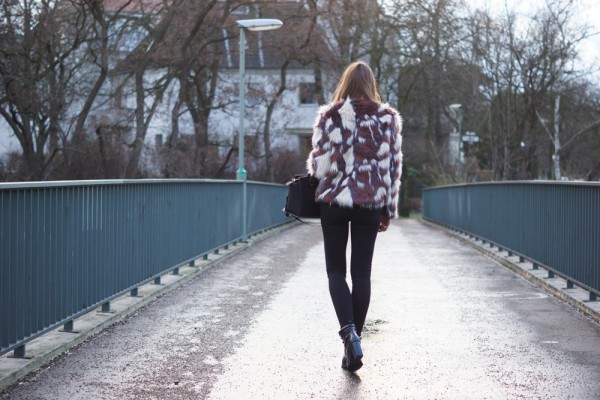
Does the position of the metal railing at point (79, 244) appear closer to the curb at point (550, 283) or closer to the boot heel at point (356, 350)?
the boot heel at point (356, 350)

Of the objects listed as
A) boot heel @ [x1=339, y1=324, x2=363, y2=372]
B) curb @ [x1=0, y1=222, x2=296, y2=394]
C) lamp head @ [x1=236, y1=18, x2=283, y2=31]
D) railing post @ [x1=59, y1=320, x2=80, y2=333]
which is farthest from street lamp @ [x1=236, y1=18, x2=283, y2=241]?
boot heel @ [x1=339, y1=324, x2=363, y2=372]

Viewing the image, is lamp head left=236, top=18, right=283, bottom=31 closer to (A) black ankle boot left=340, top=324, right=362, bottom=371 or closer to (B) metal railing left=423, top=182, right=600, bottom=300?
(B) metal railing left=423, top=182, right=600, bottom=300

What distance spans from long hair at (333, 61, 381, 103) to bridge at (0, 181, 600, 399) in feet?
5.50

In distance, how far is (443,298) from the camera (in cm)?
967

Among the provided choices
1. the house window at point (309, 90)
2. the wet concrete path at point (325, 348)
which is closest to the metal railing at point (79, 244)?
the wet concrete path at point (325, 348)

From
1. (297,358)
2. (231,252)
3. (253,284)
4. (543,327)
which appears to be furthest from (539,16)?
(297,358)

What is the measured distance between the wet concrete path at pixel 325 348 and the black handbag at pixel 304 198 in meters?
0.95

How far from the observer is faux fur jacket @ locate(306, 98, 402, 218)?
5730 mm

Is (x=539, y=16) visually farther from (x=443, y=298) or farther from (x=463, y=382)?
(x=463, y=382)

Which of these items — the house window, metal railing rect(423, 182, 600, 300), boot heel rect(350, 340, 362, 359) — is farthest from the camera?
the house window

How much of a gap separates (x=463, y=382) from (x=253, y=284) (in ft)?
18.7

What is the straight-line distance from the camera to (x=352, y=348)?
5668 mm

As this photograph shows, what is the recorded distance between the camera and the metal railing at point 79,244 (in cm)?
567

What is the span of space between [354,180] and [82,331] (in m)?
2.54
